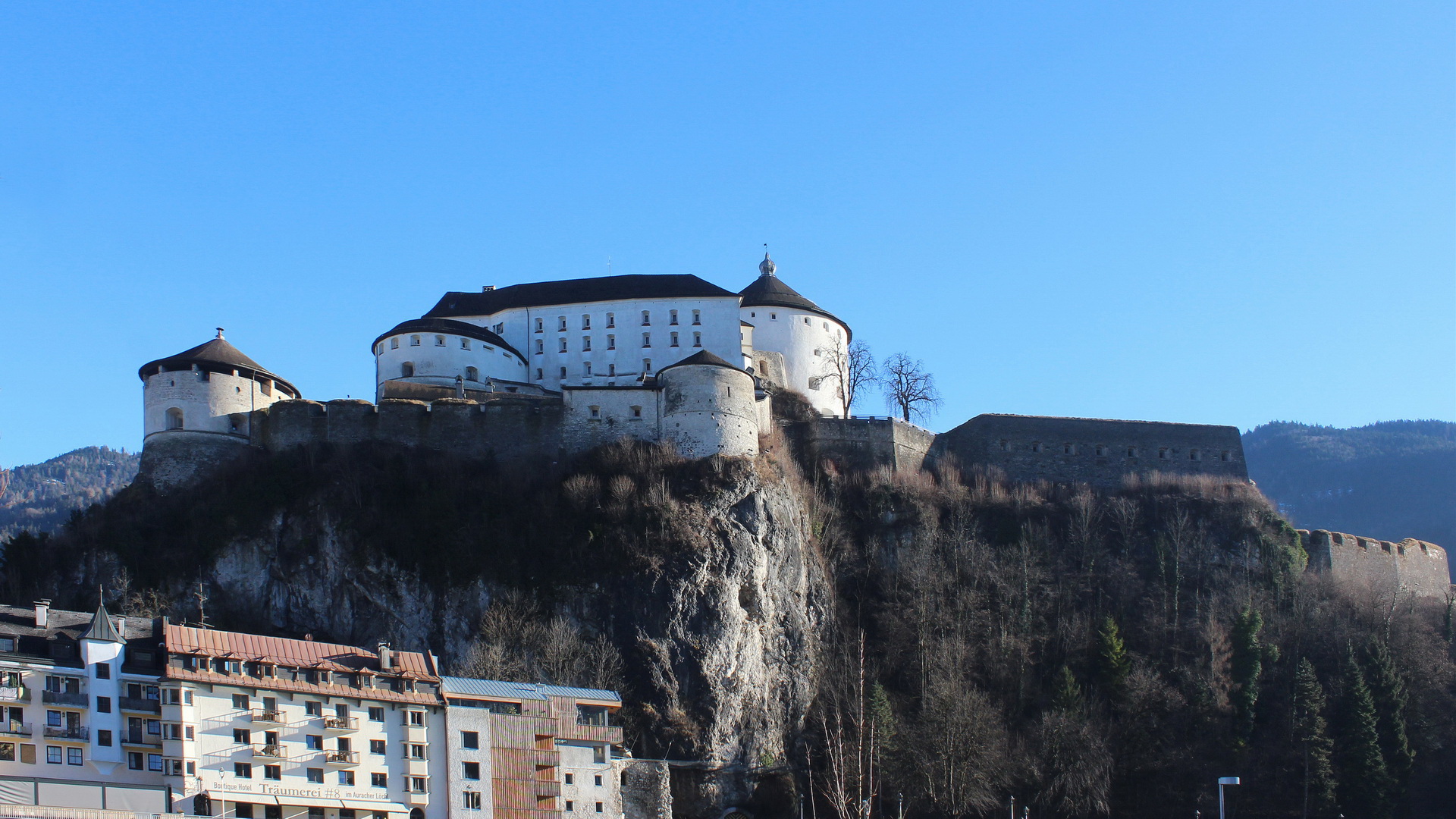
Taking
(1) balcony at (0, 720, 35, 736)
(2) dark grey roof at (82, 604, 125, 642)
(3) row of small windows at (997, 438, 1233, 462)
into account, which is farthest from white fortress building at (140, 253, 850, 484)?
(1) balcony at (0, 720, 35, 736)

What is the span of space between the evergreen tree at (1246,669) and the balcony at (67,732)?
4320 centimetres

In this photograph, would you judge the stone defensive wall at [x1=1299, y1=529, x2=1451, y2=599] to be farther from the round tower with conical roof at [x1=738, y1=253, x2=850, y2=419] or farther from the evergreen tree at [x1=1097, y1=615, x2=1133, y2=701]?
the round tower with conical roof at [x1=738, y1=253, x2=850, y2=419]

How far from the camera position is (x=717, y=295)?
8031 centimetres

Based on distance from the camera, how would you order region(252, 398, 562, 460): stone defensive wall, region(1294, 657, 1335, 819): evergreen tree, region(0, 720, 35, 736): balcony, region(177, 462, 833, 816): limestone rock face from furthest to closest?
region(252, 398, 562, 460): stone defensive wall → region(1294, 657, 1335, 819): evergreen tree → region(177, 462, 833, 816): limestone rock face → region(0, 720, 35, 736): balcony

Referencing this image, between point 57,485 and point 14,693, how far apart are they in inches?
5526

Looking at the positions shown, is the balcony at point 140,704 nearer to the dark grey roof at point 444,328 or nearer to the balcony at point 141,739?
the balcony at point 141,739

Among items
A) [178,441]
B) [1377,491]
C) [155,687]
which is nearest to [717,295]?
[178,441]

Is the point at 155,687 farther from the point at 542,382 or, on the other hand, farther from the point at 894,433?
the point at 894,433

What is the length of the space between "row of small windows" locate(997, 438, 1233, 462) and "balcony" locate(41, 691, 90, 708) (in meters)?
46.0

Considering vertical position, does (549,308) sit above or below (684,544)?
above

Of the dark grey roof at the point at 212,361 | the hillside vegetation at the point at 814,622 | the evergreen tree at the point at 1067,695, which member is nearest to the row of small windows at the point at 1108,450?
the hillside vegetation at the point at 814,622

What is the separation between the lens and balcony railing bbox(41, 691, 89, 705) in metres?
47.6

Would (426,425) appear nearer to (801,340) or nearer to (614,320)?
(614,320)

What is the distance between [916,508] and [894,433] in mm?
5619
